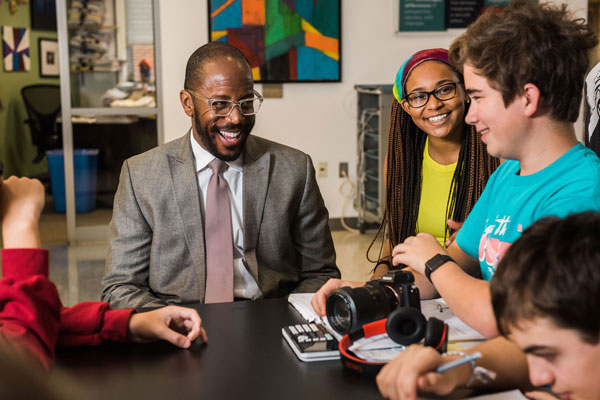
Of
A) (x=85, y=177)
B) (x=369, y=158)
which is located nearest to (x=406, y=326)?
(x=369, y=158)

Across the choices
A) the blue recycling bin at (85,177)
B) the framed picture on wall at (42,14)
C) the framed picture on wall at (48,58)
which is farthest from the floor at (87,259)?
the framed picture on wall at (42,14)

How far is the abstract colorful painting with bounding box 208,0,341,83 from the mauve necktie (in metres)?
3.21

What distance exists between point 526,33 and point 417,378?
0.70m

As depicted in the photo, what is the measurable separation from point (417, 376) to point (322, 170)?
436 cm

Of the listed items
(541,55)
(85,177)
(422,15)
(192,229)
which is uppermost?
(422,15)

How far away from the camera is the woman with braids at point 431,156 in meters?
2.07


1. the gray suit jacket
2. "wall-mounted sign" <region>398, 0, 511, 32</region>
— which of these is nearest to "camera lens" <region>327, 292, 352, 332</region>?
the gray suit jacket

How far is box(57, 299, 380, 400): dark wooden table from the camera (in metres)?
1.07

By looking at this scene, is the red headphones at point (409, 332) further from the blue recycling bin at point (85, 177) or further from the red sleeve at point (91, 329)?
the blue recycling bin at point (85, 177)

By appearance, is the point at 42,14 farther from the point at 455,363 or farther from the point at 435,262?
the point at 455,363

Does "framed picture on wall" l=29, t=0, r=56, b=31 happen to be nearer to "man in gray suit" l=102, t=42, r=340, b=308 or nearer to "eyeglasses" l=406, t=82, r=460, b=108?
"man in gray suit" l=102, t=42, r=340, b=308

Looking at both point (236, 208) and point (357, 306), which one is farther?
Answer: point (236, 208)

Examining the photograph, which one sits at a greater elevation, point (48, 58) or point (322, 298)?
point (48, 58)

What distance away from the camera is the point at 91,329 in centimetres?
128
